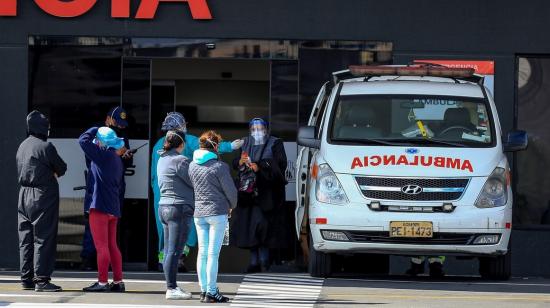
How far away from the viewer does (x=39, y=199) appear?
1344 cm

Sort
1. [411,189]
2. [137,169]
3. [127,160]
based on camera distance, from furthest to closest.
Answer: [137,169]
[127,160]
[411,189]

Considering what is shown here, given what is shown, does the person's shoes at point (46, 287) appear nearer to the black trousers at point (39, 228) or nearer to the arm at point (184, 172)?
the black trousers at point (39, 228)

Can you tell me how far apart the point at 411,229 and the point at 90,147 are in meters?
3.24

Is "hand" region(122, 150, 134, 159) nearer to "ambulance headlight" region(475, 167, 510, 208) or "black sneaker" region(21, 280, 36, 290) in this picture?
"black sneaker" region(21, 280, 36, 290)

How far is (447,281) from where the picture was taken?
49.0 feet

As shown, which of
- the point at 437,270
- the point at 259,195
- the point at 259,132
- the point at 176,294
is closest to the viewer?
the point at 176,294

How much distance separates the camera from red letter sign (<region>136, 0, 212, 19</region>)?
17.8 metres

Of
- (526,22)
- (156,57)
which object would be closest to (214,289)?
(156,57)

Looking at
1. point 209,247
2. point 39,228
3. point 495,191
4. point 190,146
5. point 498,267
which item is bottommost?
point 498,267

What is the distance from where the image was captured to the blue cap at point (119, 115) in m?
16.8

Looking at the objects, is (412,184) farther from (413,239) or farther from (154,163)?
(154,163)

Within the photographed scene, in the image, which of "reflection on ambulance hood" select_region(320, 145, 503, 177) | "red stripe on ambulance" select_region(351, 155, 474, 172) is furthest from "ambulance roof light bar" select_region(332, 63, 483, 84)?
"red stripe on ambulance" select_region(351, 155, 474, 172)

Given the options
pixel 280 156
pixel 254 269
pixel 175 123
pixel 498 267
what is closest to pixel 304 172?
pixel 280 156

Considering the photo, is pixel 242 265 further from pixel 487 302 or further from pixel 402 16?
pixel 487 302
